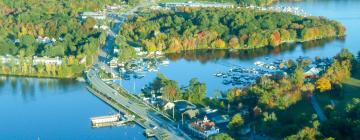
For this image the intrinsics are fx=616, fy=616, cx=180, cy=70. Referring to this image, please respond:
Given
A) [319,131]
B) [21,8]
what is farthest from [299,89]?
[21,8]

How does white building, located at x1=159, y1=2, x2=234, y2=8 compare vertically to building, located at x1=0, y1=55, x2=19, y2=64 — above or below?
above

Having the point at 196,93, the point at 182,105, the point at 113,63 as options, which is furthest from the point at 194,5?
the point at 182,105

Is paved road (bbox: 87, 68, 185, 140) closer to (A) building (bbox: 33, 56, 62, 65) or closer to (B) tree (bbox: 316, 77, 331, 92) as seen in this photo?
(A) building (bbox: 33, 56, 62, 65)

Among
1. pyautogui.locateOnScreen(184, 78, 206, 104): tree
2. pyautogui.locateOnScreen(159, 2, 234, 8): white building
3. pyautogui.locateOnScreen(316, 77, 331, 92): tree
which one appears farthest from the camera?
pyautogui.locateOnScreen(159, 2, 234, 8): white building

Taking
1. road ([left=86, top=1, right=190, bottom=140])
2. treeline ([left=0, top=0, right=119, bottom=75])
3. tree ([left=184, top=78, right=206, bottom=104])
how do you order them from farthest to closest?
treeline ([left=0, top=0, right=119, bottom=75]) < tree ([left=184, top=78, right=206, bottom=104]) < road ([left=86, top=1, right=190, bottom=140])

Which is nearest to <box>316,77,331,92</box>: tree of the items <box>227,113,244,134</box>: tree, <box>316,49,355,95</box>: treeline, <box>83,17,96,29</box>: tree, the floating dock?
<box>316,49,355,95</box>: treeline

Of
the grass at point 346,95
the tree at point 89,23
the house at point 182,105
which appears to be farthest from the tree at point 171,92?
the tree at point 89,23

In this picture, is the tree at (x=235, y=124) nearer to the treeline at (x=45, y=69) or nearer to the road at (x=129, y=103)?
the road at (x=129, y=103)

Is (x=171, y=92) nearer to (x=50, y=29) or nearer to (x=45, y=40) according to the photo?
(x=45, y=40)
